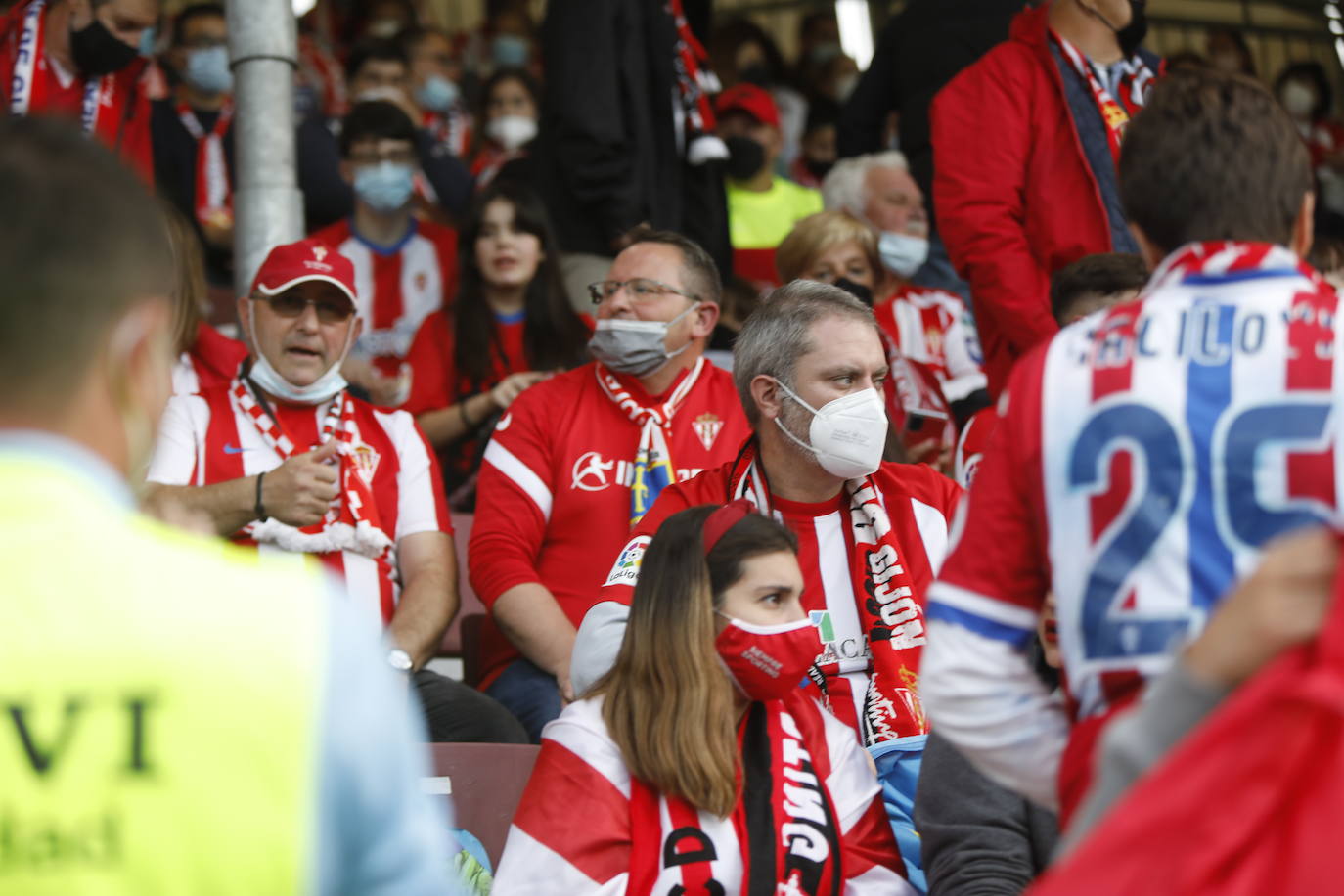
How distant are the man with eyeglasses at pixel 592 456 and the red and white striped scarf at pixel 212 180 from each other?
275 cm

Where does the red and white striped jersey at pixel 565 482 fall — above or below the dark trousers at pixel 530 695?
above

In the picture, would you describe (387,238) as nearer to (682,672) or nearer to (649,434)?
(649,434)

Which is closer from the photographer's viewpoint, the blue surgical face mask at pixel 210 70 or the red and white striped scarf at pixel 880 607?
the red and white striped scarf at pixel 880 607

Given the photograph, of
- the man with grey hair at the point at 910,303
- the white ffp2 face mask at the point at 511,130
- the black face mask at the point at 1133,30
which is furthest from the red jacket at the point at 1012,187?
the white ffp2 face mask at the point at 511,130

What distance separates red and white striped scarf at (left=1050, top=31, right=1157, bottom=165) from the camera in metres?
4.61

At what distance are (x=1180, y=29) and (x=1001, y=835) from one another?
1349 cm

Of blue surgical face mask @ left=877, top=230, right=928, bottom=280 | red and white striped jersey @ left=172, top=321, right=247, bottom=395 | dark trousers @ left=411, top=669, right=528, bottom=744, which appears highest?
blue surgical face mask @ left=877, top=230, right=928, bottom=280

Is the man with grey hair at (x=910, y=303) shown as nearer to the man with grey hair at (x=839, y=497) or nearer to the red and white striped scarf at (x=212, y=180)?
the man with grey hair at (x=839, y=497)

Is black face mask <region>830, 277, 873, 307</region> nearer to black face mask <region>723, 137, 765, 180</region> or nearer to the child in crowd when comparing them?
the child in crowd

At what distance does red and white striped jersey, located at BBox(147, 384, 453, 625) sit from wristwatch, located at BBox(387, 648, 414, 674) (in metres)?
0.15

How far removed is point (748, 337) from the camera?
12.9ft

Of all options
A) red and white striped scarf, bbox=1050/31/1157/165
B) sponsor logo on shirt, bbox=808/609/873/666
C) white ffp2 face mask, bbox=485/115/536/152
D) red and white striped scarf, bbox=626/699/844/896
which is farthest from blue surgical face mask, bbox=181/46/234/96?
red and white striped scarf, bbox=626/699/844/896

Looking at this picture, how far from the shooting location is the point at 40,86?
5805mm

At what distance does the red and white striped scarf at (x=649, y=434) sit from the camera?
436cm
